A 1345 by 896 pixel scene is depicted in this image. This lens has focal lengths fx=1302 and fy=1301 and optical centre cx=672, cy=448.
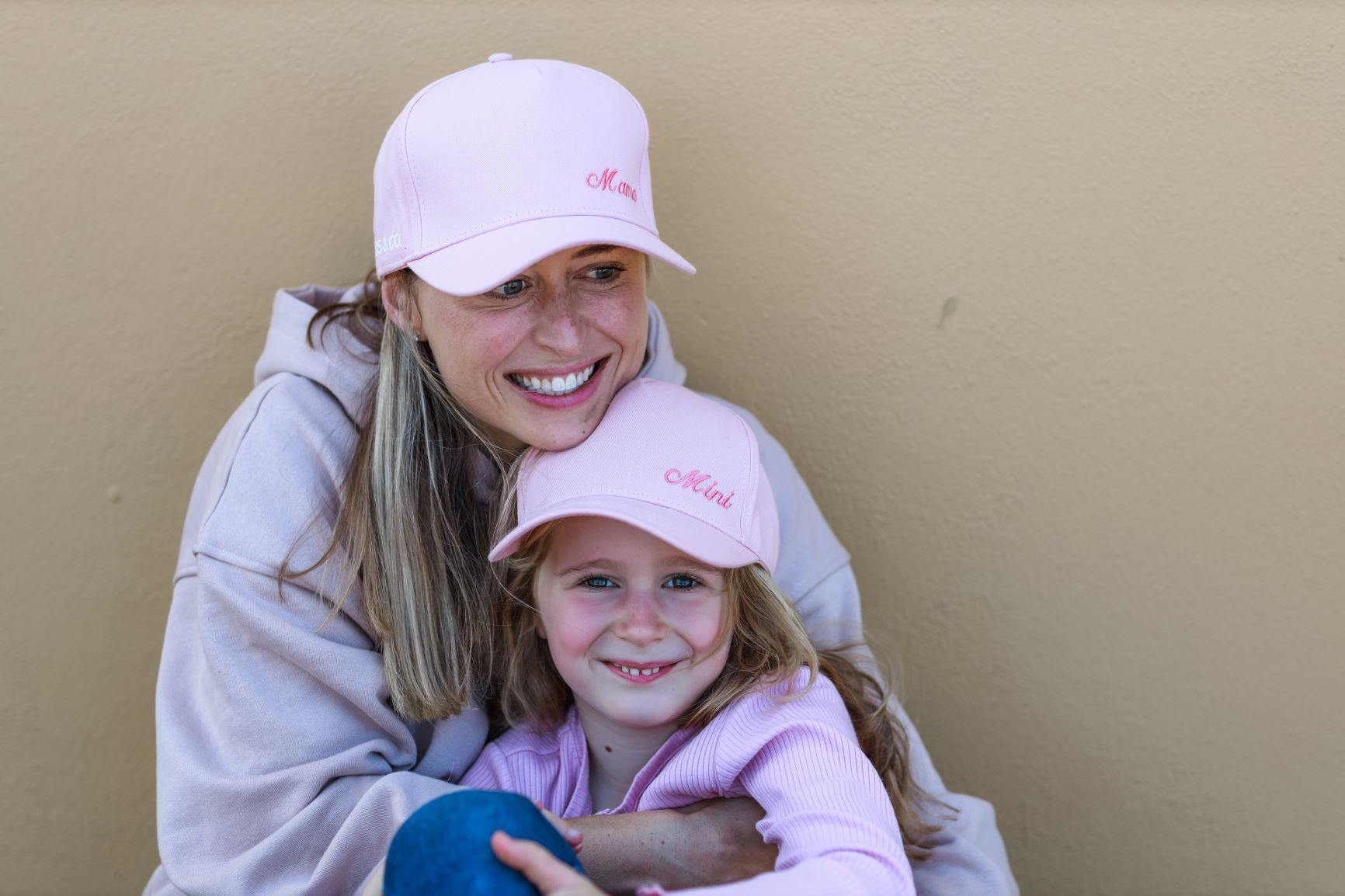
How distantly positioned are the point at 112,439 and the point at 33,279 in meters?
0.32

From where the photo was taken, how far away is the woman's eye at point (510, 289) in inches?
75.2

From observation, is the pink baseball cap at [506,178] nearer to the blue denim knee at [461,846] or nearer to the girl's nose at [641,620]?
the girl's nose at [641,620]

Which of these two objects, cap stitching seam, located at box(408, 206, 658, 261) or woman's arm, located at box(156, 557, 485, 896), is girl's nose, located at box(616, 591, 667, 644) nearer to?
woman's arm, located at box(156, 557, 485, 896)

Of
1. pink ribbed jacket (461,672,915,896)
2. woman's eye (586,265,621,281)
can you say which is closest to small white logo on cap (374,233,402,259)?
woman's eye (586,265,621,281)

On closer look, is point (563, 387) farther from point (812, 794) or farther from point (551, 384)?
point (812, 794)

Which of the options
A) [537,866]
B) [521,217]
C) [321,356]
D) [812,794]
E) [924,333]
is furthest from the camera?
[924,333]

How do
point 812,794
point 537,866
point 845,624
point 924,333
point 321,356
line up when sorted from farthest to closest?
point 924,333, point 845,624, point 321,356, point 812,794, point 537,866

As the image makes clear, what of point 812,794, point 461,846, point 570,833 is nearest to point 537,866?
point 461,846

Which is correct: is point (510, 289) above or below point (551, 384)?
above

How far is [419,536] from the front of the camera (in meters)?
2.01

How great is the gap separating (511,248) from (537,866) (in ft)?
2.71

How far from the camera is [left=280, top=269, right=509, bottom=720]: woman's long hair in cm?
199

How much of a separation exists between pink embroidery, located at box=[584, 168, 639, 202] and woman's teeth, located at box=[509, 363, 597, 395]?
274 mm

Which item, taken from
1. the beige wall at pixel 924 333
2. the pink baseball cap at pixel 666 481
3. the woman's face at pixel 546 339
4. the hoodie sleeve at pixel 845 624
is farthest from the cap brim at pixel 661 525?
the beige wall at pixel 924 333
